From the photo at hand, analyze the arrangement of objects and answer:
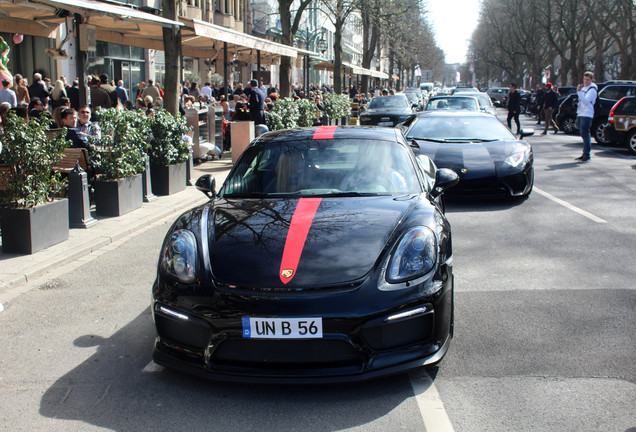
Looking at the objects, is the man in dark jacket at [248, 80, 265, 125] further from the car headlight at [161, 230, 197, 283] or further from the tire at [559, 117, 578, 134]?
the tire at [559, 117, 578, 134]

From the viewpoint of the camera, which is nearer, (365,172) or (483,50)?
(365,172)

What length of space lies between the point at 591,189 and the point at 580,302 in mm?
6815

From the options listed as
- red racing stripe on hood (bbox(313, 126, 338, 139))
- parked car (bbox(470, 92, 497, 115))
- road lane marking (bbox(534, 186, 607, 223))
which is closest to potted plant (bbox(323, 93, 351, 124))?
parked car (bbox(470, 92, 497, 115))

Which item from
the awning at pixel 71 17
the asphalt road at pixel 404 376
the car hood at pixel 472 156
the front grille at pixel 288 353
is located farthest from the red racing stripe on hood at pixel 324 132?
the awning at pixel 71 17

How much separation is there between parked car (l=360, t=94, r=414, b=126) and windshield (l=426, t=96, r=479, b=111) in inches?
173

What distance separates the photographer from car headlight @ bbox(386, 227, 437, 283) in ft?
12.6

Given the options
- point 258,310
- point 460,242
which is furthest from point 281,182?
point 460,242

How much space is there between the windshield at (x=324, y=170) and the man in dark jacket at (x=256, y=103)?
11.4 m

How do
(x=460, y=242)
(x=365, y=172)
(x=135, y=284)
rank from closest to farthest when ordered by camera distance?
(x=365, y=172), (x=135, y=284), (x=460, y=242)

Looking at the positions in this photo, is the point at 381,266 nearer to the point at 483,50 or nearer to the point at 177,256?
the point at 177,256

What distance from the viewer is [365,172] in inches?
203

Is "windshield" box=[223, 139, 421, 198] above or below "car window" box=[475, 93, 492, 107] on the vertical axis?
below

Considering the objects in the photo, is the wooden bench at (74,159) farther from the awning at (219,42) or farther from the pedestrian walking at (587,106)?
the pedestrian walking at (587,106)

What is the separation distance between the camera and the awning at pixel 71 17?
9977 millimetres
